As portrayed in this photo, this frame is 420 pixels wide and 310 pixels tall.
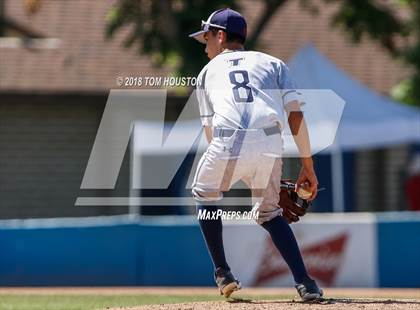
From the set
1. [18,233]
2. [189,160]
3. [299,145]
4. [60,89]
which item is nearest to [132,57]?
[60,89]

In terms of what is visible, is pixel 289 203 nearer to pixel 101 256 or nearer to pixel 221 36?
pixel 221 36

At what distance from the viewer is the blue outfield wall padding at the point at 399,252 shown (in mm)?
13328

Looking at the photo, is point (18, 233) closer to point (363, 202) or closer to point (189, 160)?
point (189, 160)

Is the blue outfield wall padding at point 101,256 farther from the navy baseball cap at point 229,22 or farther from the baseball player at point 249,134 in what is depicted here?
the navy baseball cap at point 229,22

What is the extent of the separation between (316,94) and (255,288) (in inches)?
141

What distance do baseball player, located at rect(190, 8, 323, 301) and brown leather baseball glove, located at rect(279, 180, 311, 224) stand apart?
291 millimetres

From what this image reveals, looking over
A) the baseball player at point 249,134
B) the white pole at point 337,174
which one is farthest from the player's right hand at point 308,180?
the white pole at point 337,174

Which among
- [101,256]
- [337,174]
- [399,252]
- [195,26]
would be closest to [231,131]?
[101,256]

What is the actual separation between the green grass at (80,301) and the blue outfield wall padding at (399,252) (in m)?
3.81

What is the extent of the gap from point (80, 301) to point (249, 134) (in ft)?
12.4

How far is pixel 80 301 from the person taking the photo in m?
9.62

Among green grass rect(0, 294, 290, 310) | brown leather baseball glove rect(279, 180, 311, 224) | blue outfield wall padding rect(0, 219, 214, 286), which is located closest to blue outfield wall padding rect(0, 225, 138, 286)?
blue outfield wall padding rect(0, 219, 214, 286)

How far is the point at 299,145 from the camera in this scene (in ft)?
21.3

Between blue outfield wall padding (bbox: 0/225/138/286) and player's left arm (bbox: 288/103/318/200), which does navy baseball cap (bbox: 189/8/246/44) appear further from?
blue outfield wall padding (bbox: 0/225/138/286)
